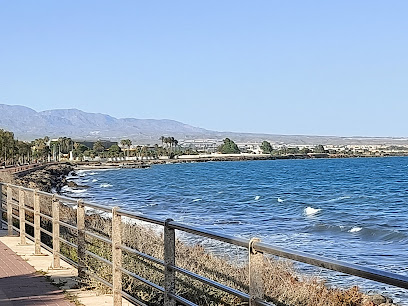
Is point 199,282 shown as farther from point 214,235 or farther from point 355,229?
point 355,229

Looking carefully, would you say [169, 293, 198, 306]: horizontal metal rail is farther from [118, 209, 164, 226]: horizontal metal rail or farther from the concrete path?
the concrete path

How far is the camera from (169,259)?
261 inches

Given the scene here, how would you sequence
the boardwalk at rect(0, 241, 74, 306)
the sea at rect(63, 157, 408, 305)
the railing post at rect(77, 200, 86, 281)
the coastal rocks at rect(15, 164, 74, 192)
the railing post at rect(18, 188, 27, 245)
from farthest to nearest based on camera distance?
the coastal rocks at rect(15, 164, 74, 192) → the sea at rect(63, 157, 408, 305) → the railing post at rect(18, 188, 27, 245) → the railing post at rect(77, 200, 86, 281) → the boardwalk at rect(0, 241, 74, 306)

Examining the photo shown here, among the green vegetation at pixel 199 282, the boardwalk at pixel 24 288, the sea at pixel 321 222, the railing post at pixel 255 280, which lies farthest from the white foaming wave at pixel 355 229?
the railing post at pixel 255 280

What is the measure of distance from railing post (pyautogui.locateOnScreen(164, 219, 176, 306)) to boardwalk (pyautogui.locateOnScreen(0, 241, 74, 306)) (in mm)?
2444

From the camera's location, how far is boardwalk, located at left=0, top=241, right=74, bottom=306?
29.0 ft

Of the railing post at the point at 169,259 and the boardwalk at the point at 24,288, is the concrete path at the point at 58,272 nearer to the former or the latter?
the boardwalk at the point at 24,288

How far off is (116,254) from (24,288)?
2.25 m

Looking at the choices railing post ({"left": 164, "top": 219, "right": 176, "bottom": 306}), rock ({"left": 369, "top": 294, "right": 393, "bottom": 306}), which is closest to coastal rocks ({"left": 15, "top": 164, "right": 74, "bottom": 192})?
rock ({"left": 369, "top": 294, "right": 393, "bottom": 306})

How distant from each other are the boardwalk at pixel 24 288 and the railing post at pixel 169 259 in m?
2.44

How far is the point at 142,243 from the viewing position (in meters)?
11.4

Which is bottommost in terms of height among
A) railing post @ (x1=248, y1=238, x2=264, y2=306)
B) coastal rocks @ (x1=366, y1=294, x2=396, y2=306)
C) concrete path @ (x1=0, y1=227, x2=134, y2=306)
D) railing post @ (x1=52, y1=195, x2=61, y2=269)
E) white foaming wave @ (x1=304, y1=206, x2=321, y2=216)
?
white foaming wave @ (x1=304, y1=206, x2=321, y2=216)

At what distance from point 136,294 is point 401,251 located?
18160 mm

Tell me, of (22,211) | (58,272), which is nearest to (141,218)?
(58,272)
